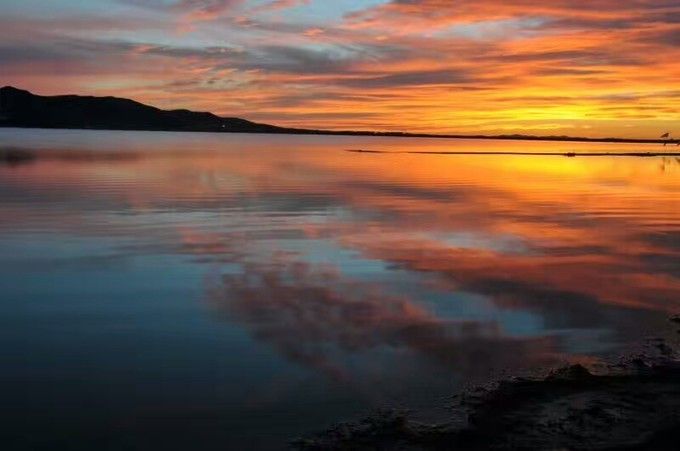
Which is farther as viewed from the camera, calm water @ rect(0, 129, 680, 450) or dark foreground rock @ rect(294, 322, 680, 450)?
calm water @ rect(0, 129, 680, 450)

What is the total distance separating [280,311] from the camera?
11.3 m

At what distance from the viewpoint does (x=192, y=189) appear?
3391 cm

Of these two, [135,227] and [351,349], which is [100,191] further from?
[351,349]

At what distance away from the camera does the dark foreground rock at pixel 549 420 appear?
20.9ft

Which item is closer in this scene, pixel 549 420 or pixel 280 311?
pixel 549 420

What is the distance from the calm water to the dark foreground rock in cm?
57

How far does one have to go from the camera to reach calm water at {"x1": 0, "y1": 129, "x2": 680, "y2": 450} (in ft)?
24.7

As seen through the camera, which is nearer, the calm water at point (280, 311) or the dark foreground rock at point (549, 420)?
the dark foreground rock at point (549, 420)

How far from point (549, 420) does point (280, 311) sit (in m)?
5.44

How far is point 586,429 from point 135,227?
54.0 feet

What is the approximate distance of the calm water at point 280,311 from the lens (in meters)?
7.52

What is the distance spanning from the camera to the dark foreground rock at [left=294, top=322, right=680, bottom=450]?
20.9ft

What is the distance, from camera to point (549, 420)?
22.5 ft

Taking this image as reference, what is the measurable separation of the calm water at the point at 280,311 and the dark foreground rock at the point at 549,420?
0.57 m
